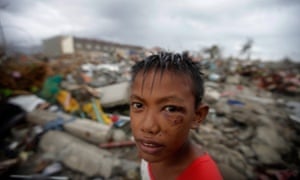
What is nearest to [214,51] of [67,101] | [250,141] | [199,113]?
[250,141]

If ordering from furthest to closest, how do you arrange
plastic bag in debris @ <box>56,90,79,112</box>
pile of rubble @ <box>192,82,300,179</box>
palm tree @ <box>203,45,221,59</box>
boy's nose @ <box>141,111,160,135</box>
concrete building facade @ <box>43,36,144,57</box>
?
1. concrete building facade @ <box>43,36,144,57</box>
2. palm tree @ <box>203,45,221,59</box>
3. plastic bag in debris @ <box>56,90,79,112</box>
4. pile of rubble @ <box>192,82,300,179</box>
5. boy's nose @ <box>141,111,160,135</box>

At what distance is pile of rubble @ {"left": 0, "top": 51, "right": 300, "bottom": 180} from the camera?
7.28 ft

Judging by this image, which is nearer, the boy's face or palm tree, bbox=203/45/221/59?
the boy's face

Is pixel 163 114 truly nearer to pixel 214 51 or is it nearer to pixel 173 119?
pixel 173 119

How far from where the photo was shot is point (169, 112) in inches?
29.9

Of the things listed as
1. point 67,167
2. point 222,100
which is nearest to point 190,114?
point 67,167

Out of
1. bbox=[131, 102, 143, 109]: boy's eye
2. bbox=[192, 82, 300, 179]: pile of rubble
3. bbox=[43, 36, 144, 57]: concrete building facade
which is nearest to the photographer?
bbox=[131, 102, 143, 109]: boy's eye

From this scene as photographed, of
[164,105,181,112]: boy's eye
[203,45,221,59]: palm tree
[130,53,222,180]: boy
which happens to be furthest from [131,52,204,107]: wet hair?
[203,45,221,59]: palm tree

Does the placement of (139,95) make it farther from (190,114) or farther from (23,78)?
(23,78)

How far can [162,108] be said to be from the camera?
0.77 metres

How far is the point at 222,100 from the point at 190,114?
469cm

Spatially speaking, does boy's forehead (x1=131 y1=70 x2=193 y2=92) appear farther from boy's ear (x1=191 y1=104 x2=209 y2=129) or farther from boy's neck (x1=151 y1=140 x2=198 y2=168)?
boy's neck (x1=151 y1=140 x2=198 y2=168)

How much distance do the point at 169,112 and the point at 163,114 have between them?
0.11 feet

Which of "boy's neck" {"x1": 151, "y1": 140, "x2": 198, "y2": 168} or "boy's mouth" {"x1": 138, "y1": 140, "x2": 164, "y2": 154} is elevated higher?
"boy's mouth" {"x1": 138, "y1": 140, "x2": 164, "y2": 154}
